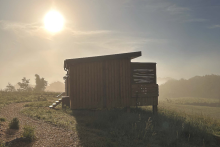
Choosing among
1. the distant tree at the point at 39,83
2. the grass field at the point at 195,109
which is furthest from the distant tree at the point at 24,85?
the grass field at the point at 195,109

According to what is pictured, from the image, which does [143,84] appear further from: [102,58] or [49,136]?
[49,136]

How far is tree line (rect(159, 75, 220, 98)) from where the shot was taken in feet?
162

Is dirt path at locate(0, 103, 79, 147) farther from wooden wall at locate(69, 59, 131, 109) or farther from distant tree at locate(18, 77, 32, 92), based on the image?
distant tree at locate(18, 77, 32, 92)

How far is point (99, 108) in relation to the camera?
12.6 meters

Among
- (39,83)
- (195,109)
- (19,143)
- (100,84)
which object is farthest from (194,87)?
(19,143)

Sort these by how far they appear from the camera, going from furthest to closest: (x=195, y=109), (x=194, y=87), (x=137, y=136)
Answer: (x=194, y=87)
(x=195, y=109)
(x=137, y=136)

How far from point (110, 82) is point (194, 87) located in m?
50.5

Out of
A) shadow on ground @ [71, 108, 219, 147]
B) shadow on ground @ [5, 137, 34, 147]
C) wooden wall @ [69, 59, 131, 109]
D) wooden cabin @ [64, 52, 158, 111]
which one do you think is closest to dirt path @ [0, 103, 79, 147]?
shadow on ground @ [5, 137, 34, 147]

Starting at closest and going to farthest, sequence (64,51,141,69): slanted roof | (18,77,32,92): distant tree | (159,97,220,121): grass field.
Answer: (64,51,141,69): slanted roof, (159,97,220,121): grass field, (18,77,32,92): distant tree

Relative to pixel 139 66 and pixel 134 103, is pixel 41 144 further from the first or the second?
pixel 139 66

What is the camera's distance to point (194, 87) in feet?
178

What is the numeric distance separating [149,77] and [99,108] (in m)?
4.66

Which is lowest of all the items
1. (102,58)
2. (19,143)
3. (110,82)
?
(19,143)

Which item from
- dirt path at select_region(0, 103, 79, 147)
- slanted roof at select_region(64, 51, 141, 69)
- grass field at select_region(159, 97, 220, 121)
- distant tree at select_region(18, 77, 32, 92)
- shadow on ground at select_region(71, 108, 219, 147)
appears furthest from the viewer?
distant tree at select_region(18, 77, 32, 92)
